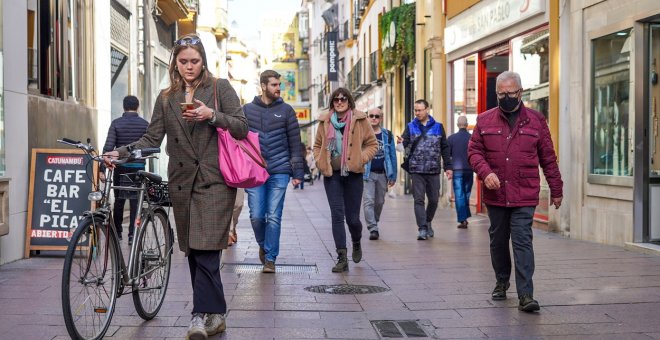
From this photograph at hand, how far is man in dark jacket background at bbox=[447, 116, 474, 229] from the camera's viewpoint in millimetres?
14719

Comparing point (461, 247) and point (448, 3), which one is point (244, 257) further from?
point (448, 3)

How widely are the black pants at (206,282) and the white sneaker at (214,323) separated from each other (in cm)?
10

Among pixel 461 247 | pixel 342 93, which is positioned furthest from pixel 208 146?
pixel 461 247

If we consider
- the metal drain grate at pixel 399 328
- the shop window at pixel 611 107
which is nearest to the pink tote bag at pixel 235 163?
the metal drain grate at pixel 399 328

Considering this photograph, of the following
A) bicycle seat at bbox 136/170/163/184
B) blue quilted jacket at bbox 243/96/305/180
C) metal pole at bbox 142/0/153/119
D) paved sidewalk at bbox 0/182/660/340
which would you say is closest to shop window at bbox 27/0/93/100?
paved sidewalk at bbox 0/182/660/340

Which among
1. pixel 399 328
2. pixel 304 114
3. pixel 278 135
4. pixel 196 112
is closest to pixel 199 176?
pixel 196 112

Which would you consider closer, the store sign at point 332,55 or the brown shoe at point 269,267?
the brown shoe at point 269,267

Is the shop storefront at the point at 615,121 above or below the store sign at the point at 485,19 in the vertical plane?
below

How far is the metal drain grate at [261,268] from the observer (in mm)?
9484

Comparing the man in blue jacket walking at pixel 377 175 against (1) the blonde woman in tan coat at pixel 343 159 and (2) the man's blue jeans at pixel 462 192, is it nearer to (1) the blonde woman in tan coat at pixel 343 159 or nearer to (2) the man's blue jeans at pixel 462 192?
(2) the man's blue jeans at pixel 462 192

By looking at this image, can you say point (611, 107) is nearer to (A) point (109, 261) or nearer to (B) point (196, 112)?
(B) point (196, 112)

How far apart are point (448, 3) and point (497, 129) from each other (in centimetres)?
1397

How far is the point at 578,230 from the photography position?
1259cm

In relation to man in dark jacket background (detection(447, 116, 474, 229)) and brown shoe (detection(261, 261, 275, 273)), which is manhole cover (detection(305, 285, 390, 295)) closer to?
brown shoe (detection(261, 261, 275, 273))
